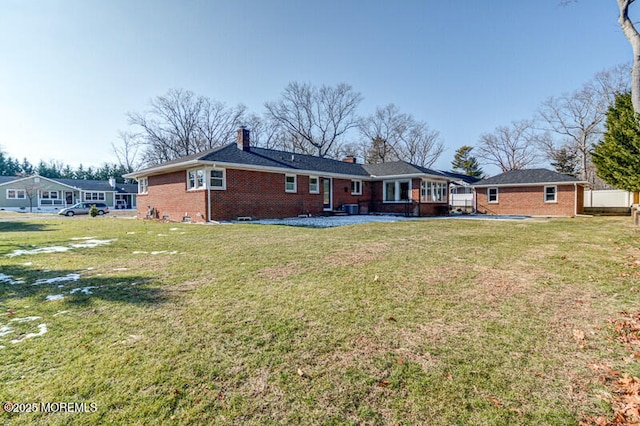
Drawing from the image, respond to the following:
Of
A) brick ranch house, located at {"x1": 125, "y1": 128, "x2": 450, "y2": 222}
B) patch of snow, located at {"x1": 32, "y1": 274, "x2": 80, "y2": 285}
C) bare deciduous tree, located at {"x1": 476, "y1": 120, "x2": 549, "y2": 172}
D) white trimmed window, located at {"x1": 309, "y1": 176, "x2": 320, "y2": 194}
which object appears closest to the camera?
patch of snow, located at {"x1": 32, "y1": 274, "x2": 80, "y2": 285}

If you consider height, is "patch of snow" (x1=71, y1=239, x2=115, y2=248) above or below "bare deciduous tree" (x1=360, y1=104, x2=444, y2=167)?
below

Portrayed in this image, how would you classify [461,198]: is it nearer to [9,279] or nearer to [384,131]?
[384,131]

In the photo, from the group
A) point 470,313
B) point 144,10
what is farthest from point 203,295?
point 144,10

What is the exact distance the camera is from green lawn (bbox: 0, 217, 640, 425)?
204 centimetres

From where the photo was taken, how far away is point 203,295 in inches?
163

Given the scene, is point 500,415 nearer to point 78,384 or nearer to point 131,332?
point 78,384

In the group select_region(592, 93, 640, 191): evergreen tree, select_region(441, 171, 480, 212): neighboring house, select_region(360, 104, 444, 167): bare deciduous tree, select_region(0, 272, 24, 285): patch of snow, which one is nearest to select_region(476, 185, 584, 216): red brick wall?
select_region(441, 171, 480, 212): neighboring house

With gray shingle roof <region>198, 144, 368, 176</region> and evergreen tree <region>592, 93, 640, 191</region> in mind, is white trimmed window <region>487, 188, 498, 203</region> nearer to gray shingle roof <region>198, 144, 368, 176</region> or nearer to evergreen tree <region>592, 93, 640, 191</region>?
gray shingle roof <region>198, 144, 368, 176</region>

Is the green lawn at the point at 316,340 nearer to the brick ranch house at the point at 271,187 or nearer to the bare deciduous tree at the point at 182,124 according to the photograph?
the brick ranch house at the point at 271,187

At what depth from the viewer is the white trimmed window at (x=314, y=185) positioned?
19.3 m

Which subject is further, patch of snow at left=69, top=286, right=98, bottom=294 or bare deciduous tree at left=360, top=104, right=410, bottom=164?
bare deciduous tree at left=360, top=104, right=410, bottom=164

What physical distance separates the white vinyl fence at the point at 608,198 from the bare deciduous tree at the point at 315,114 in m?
28.2

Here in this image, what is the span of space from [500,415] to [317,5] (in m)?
18.0

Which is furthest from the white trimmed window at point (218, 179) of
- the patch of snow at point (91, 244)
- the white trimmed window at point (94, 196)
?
the white trimmed window at point (94, 196)
